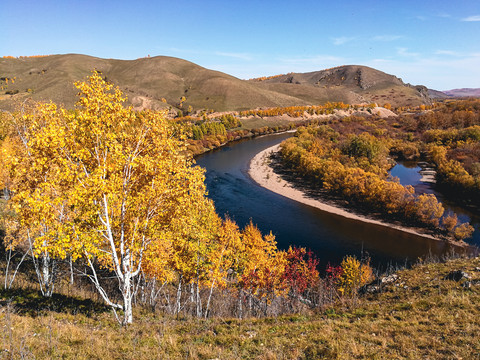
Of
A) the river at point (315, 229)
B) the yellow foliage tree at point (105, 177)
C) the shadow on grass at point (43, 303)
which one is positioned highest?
the yellow foliage tree at point (105, 177)

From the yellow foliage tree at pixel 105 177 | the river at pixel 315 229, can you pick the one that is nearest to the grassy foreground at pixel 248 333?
the yellow foliage tree at pixel 105 177

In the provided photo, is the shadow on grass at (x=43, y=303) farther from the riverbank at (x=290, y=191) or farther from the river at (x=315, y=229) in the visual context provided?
the riverbank at (x=290, y=191)

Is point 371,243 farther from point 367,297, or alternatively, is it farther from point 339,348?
point 339,348

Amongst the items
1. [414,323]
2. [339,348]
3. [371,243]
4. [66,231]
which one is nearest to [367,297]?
[414,323]

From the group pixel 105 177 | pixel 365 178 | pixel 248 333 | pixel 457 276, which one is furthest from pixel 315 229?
pixel 105 177

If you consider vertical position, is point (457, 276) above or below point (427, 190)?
below

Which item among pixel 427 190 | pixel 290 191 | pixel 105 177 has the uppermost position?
pixel 105 177

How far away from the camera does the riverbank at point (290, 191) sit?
51594 millimetres

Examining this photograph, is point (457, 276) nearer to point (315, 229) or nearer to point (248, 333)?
point (248, 333)

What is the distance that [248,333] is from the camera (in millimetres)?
12117

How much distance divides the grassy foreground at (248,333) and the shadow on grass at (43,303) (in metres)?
0.04

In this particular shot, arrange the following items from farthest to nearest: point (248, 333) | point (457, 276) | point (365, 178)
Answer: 1. point (365, 178)
2. point (457, 276)
3. point (248, 333)

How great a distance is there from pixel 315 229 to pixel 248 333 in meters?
41.1

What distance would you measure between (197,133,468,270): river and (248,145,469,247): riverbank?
1.62m
